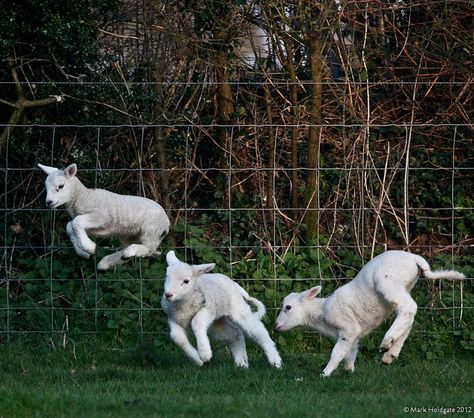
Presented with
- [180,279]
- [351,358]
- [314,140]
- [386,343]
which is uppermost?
[314,140]

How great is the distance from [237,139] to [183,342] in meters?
3.40

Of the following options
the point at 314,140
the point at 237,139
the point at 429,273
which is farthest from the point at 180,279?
the point at 237,139

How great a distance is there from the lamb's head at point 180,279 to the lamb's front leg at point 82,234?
0.67 metres

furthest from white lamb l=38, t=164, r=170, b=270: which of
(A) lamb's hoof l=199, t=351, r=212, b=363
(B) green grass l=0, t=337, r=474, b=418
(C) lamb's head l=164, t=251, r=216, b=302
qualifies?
(B) green grass l=0, t=337, r=474, b=418

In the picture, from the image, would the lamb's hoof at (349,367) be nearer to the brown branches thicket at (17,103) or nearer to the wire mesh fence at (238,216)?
the wire mesh fence at (238,216)

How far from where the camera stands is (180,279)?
8.02 m

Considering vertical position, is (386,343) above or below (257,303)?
above

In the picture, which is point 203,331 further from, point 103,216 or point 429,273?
point 429,273

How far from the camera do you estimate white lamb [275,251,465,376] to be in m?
7.72

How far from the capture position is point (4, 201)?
423 inches

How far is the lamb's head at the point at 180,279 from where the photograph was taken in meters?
7.92

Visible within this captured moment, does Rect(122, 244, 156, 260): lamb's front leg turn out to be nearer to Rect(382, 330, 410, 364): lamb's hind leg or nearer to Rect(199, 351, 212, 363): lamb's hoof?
Rect(199, 351, 212, 363): lamb's hoof

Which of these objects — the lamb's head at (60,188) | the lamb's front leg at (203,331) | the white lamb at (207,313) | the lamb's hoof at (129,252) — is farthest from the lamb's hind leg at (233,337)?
the lamb's head at (60,188)

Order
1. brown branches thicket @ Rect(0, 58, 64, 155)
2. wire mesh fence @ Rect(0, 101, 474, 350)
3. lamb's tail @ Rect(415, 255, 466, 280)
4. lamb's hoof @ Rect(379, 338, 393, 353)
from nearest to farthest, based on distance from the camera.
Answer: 1. lamb's hoof @ Rect(379, 338, 393, 353)
2. lamb's tail @ Rect(415, 255, 466, 280)
3. wire mesh fence @ Rect(0, 101, 474, 350)
4. brown branches thicket @ Rect(0, 58, 64, 155)
